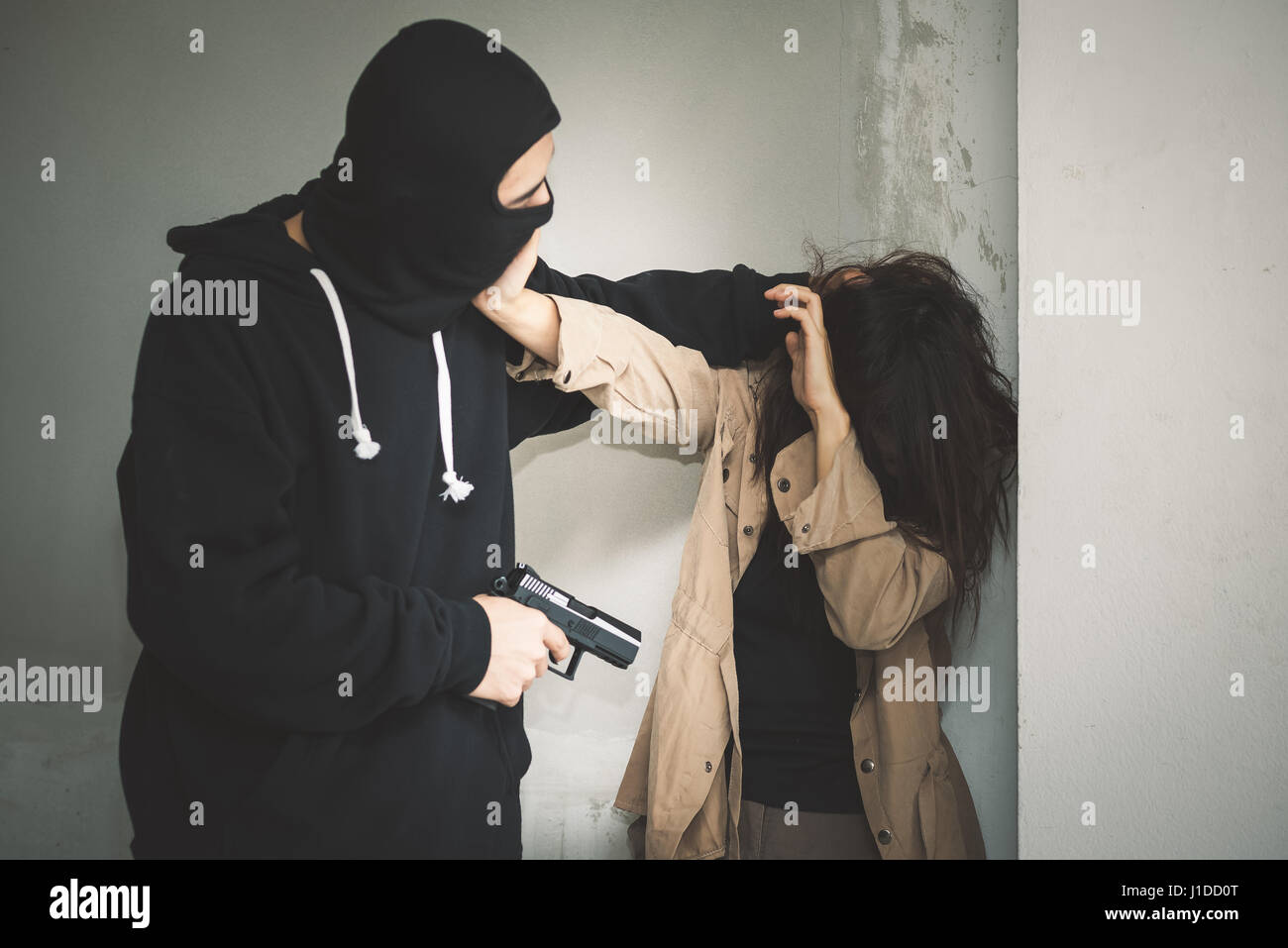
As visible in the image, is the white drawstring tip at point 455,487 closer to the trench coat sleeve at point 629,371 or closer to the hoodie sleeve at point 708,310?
the trench coat sleeve at point 629,371

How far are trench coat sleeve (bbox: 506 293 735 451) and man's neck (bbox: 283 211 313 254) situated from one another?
25 cm

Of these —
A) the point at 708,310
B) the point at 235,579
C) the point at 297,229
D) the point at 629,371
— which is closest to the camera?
the point at 235,579

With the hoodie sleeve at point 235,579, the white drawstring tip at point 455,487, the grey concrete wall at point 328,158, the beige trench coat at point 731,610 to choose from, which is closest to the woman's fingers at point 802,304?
the beige trench coat at point 731,610

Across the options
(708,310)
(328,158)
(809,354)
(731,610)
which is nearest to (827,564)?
(731,610)

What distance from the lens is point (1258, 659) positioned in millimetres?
797

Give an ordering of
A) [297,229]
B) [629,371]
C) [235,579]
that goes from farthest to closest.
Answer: [629,371] < [297,229] < [235,579]

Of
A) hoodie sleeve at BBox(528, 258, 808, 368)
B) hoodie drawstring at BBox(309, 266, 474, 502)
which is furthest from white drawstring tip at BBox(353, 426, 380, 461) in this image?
hoodie sleeve at BBox(528, 258, 808, 368)

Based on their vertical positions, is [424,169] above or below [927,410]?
above

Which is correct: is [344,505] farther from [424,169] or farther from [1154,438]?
[1154,438]

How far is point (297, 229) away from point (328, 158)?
0.41 m

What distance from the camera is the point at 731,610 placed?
40.4 inches

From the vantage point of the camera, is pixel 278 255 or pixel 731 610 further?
pixel 731 610

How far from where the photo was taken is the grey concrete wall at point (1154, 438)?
80 centimetres
